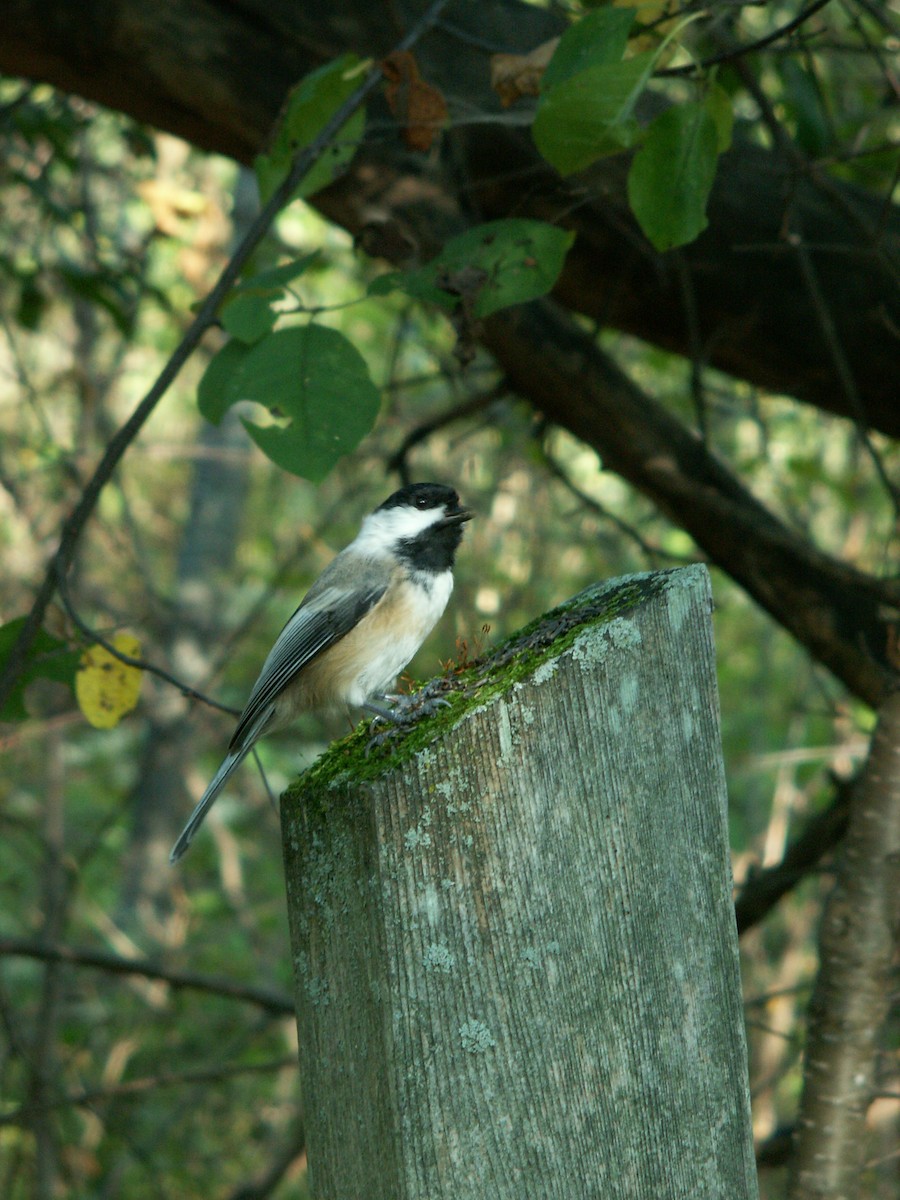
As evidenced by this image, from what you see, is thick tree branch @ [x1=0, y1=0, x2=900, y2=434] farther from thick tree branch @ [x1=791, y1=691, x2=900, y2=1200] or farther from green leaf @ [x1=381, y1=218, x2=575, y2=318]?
thick tree branch @ [x1=791, y1=691, x2=900, y2=1200]

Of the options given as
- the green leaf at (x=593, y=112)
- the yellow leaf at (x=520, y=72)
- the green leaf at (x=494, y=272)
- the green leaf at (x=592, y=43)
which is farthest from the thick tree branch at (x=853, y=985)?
the yellow leaf at (x=520, y=72)

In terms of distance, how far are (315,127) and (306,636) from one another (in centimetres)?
Result: 113

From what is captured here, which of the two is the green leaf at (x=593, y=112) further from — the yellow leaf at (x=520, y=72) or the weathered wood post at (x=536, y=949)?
the weathered wood post at (x=536, y=949)

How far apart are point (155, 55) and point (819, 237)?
5.88 ft

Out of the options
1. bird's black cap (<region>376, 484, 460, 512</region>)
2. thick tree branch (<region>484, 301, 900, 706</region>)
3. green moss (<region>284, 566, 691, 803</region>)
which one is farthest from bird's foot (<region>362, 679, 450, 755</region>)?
thick tree branch (<region>484, 301, 900, 706</region>)

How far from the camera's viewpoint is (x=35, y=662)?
2.25 metres

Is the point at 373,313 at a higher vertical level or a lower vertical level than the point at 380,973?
higher

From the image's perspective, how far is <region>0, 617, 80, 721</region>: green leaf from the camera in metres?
2.22

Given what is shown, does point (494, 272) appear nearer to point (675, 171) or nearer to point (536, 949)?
point (675, 171)

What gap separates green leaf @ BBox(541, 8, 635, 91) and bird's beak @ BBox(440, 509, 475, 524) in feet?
3.81

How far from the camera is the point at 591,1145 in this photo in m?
1.35

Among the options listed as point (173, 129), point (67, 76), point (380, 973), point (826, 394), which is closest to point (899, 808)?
point (380, 973)

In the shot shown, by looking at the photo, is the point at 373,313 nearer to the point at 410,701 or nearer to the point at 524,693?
the point at 410,701

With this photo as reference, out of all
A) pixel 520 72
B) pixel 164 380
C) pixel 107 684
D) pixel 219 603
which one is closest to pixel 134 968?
pixel 107 684
